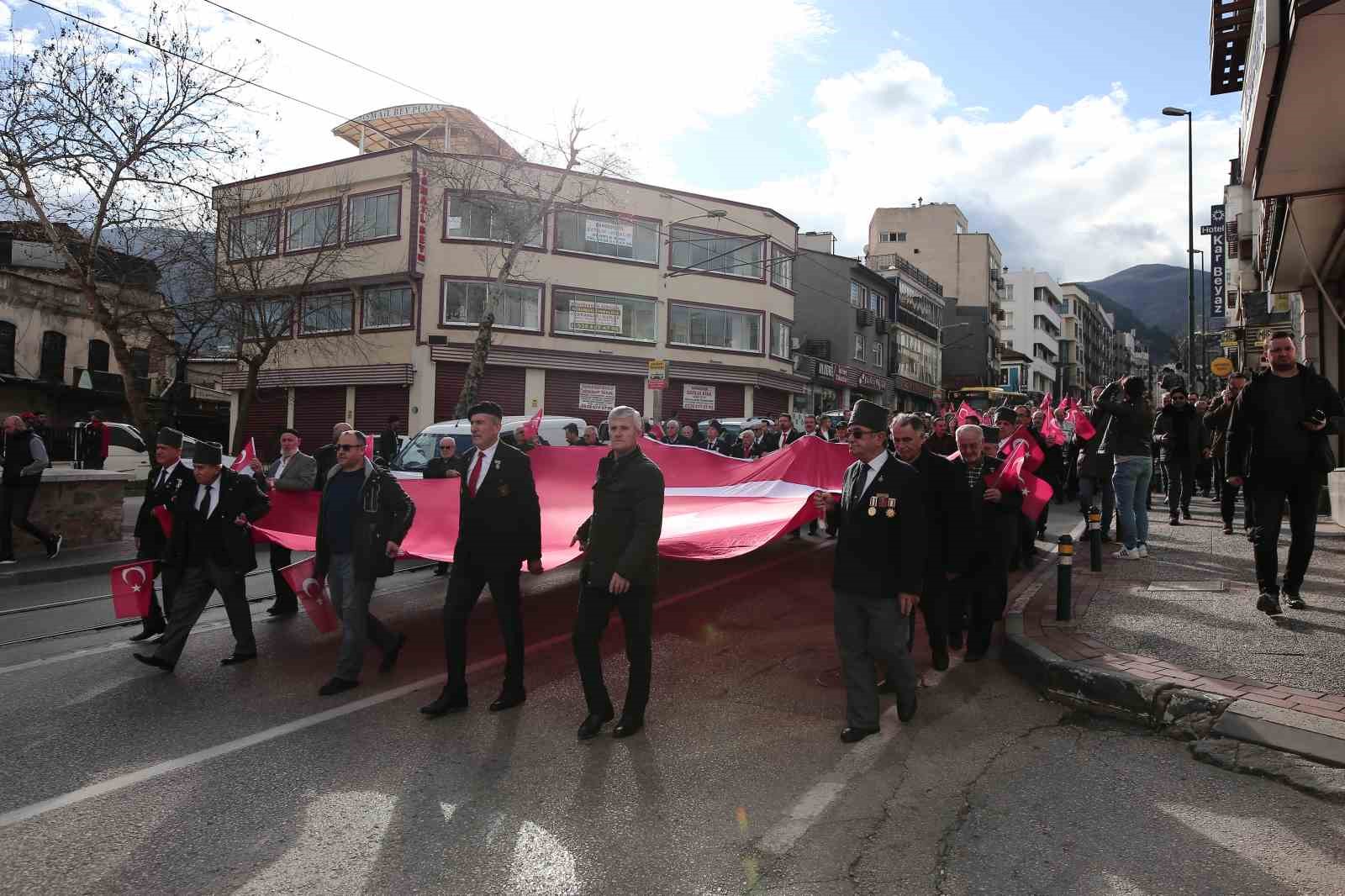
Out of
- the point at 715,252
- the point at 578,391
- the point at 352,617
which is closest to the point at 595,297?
the point at 578,391

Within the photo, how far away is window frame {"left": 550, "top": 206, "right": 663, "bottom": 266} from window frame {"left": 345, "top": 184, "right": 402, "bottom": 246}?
18.7 ft

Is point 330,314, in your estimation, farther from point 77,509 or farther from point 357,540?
point 357,540

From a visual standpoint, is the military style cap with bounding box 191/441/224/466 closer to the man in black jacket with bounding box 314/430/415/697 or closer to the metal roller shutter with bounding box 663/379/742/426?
the man in black jacket with bounding box 314/430/415/697

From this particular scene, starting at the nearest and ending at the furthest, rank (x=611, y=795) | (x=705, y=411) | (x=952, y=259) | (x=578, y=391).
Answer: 1. (x=611, y=795)
2. (x=578, y=391)
3. (x=705, y=411)
4. (x=952, y=259)

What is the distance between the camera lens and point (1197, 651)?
20.0ft

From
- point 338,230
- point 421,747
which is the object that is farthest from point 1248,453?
point 338,230

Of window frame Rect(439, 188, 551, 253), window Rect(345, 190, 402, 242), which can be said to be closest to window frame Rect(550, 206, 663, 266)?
window frame Rect(439, 188, 551, 253)

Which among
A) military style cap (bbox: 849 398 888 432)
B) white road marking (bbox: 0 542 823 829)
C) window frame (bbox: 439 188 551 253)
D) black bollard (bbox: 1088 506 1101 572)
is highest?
window frame (bbox: 439 188 551 253)

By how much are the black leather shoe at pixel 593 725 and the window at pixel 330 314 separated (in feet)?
107

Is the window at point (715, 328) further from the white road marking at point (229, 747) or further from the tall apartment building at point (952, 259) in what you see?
the tall apartment building at point (952, 259)

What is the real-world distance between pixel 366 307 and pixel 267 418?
7.03m

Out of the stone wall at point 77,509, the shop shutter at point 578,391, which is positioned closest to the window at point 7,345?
the shop shutter at point 578,391

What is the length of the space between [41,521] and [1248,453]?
14656 millimetres

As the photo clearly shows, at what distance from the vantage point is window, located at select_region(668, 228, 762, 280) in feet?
128
